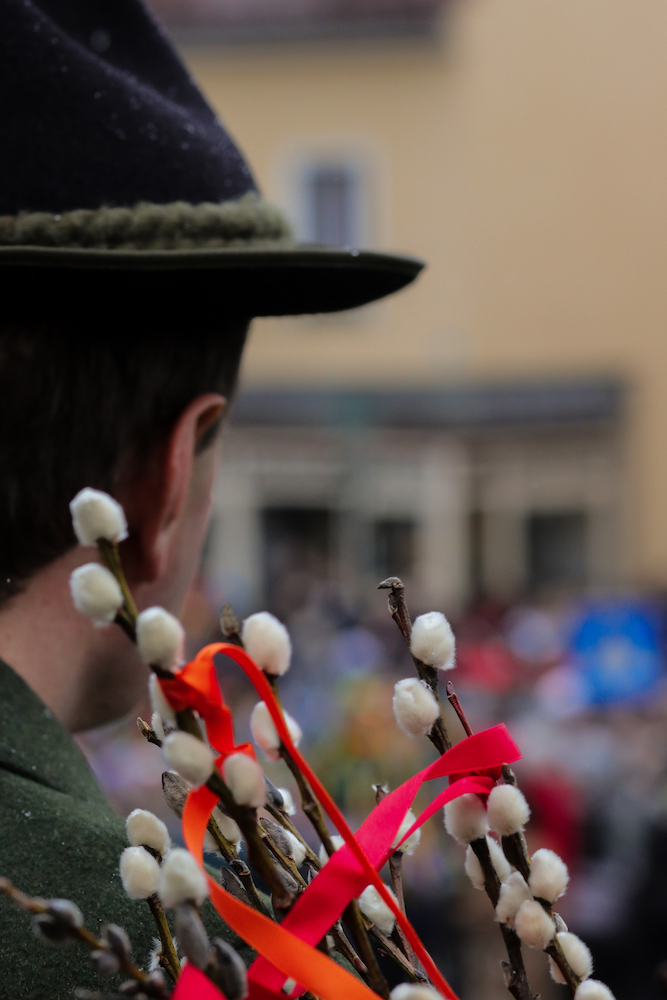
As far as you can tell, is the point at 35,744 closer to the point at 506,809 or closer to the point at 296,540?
the point at 506,809

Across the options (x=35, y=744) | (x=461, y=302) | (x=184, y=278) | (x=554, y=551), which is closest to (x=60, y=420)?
(x=184, y=278)

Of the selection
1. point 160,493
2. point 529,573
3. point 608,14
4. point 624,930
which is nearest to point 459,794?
point 160,493

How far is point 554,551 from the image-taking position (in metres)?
11.7

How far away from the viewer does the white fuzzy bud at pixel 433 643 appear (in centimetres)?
57

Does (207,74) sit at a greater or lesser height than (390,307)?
greater

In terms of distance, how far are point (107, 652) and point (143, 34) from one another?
1.99 feet

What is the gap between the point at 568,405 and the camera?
11844 millimetres

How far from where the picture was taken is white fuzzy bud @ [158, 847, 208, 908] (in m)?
0.46

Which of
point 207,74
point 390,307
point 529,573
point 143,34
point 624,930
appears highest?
point 207,74

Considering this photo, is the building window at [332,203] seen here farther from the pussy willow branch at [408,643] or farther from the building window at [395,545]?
the pussy willow branch at [408,643]

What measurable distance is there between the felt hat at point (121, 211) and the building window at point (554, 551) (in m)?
10.9

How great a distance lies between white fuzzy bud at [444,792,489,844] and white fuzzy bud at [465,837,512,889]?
0.06 ft

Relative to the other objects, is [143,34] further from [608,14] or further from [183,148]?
[608,14]

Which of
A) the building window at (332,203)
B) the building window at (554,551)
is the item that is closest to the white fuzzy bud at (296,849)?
the building window at (554,551)
